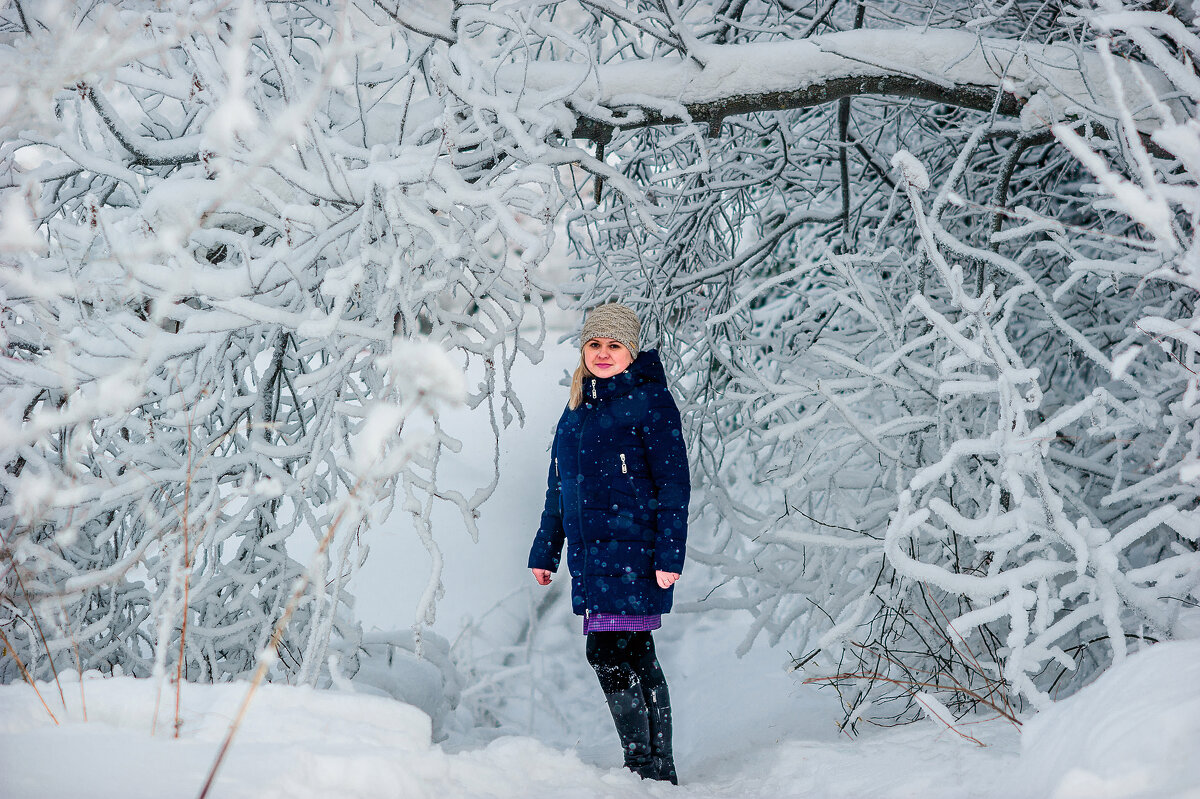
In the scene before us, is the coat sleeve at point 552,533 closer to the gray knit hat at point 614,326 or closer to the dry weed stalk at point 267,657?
the gray knit hat at point 614,326

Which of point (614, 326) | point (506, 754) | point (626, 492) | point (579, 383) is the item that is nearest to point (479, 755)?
point (506, 754)

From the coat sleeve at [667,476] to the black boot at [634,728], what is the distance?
416 mm

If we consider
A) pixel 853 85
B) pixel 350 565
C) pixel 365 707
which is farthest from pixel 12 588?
pixel 853 85

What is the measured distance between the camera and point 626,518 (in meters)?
2.54

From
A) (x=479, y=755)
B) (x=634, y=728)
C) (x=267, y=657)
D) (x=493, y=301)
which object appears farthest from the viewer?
(x=493, y=301)

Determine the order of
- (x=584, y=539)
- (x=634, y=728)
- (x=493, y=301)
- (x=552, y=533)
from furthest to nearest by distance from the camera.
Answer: (x=552, y=533)
(x=493, y=301)
(x=584, y=539)
(x=634, y=728)

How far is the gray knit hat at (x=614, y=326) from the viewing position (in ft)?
8.52

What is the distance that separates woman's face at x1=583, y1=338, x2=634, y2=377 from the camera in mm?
2615

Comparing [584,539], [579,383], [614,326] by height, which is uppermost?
[614,326]

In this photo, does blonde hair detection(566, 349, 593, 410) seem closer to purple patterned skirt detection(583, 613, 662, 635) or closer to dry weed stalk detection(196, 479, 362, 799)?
purple patterned skirt detection(583, 613, 662, 635)

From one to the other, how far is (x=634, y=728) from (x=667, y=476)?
78 centimetres

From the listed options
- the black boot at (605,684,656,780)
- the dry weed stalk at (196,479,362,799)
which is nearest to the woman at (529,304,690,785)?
the black boot at (605,684,656,780)

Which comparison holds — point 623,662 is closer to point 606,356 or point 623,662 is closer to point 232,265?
point 606,356

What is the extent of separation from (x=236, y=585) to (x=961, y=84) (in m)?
3.09
